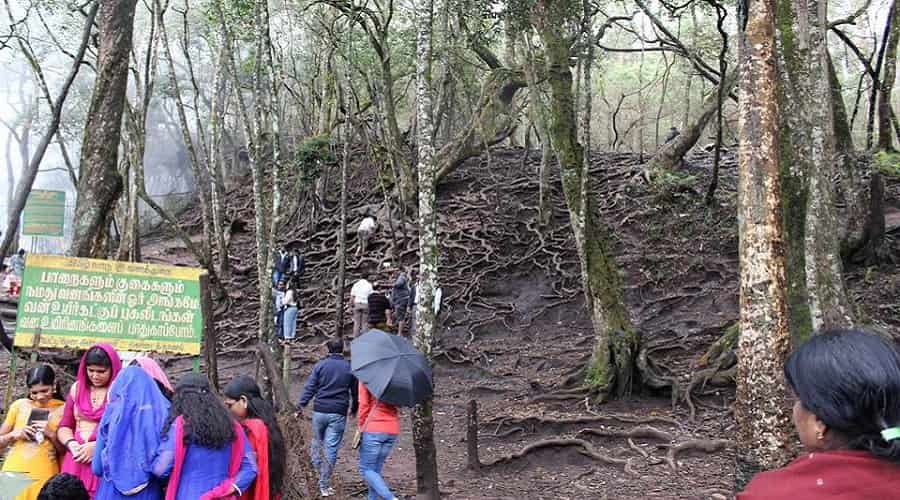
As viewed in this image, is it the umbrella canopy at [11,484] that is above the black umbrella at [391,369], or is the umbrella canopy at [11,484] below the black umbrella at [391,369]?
below

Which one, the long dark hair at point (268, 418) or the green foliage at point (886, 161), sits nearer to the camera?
the long dark hair at point (268, 418)

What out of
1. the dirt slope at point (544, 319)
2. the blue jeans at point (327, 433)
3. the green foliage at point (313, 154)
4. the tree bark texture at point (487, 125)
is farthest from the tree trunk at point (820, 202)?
the green foliage at point (313, 154)

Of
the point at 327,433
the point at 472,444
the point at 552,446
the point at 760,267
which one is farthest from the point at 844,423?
the point at 552,446

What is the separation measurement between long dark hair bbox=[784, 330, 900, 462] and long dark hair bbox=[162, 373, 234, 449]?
2504 mm

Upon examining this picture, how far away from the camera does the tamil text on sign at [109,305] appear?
15.7 ft

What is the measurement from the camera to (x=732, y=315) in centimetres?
1166

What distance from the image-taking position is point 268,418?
3.75 m

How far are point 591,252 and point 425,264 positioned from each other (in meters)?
3.28

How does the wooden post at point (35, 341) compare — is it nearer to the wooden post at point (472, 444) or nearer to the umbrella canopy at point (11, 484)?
the umbrella canopy at point (11, 484)

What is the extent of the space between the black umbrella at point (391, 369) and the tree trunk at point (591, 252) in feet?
12.1

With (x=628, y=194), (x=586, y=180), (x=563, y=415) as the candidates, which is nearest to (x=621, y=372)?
(x=563, y=415)

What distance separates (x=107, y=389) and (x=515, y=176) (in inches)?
653

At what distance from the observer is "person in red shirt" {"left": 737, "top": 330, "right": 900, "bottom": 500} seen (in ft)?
4.79

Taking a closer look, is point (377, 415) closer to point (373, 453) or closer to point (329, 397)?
point (373, 453)
